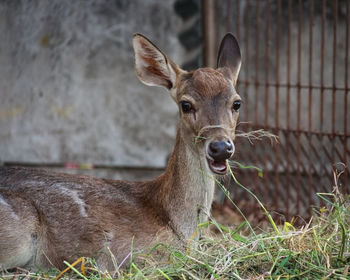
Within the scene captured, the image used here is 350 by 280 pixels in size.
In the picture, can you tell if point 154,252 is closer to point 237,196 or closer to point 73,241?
point 73,241

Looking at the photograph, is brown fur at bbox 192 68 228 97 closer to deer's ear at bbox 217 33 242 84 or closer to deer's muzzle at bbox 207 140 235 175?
deer's ear at bbox 217 33 242 84

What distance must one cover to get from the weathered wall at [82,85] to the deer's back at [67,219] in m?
2.64

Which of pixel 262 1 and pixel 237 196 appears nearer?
pixel 237 196

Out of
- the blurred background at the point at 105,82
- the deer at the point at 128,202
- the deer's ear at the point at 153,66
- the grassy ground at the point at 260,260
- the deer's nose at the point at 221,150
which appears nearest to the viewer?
the grassy ground at the point at 260,260

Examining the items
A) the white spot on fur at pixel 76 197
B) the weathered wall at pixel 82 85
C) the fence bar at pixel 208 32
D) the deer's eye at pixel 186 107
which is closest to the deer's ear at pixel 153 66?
the deer's eye at pixel 186 107

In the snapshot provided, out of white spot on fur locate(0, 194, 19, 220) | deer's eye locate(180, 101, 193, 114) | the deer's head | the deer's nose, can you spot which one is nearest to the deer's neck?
the deer's head

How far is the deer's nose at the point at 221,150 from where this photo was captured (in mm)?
4699

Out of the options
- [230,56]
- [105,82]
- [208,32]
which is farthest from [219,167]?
[105,82]

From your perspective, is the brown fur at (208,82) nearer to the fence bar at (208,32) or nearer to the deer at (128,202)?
the deer at (128,202)

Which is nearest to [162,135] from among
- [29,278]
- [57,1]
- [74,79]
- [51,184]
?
[74,79]

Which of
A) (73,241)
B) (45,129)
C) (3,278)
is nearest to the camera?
(3,278)

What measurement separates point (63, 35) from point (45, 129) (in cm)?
111

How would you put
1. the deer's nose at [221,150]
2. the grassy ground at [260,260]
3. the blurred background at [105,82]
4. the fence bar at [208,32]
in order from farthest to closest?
the blurred background at [105,82] < the fence bar at [208,32] < the deer's nose at [221,150] < the grassy ground at [260,260]

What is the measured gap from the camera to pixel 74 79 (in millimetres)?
8164
